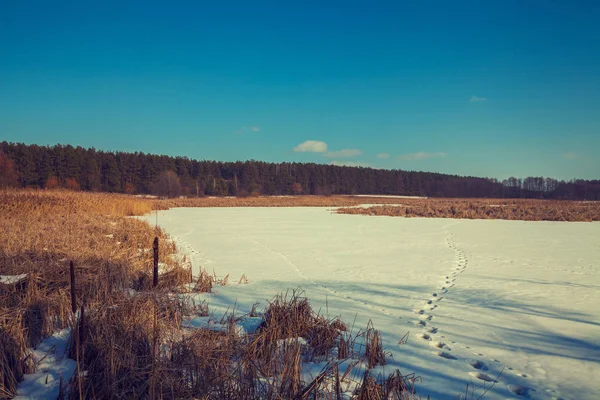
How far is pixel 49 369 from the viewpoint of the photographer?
3.35 metres

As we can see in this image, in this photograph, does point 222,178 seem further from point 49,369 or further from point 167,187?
point 49,369

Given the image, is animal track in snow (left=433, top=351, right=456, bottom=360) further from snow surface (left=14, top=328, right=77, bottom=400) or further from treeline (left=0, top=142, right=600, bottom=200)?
treeline (left=0, top=142, right=600, bottom=200)

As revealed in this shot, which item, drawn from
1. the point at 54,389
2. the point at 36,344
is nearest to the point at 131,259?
the point at 36,344

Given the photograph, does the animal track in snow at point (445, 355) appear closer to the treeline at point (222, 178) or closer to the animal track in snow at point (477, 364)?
the animal track in snow at point (477, 364)

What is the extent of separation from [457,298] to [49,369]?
17.9 feet

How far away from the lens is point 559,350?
3.95m

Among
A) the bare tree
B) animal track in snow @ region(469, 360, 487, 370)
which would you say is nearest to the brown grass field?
animal track in snow @ region(469, 360, 487, 370)

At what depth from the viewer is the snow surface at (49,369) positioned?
2965 mm

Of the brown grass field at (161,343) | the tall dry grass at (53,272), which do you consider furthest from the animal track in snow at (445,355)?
Answer: the tall dry grass at (53,272)

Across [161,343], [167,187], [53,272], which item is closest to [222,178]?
[167,187]

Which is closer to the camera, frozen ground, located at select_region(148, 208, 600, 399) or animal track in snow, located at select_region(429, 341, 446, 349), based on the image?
frozen ground, located at select_region(148, 208, 600, 399)

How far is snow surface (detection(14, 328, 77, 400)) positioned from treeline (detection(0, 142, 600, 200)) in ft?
144

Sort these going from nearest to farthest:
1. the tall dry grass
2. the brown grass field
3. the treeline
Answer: the brown grass field → the tall dry grass → the treeline

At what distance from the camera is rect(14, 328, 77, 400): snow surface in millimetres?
2965
